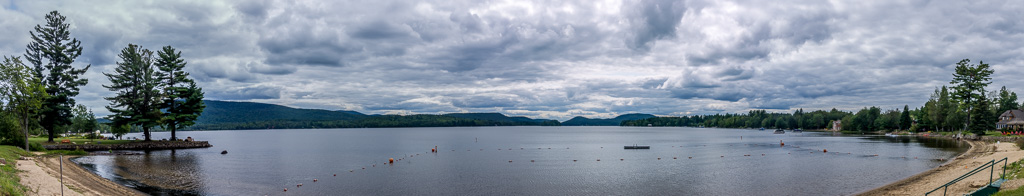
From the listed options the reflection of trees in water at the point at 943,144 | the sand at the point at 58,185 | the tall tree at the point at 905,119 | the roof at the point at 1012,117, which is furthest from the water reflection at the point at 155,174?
the tall tree at the point at 905,119

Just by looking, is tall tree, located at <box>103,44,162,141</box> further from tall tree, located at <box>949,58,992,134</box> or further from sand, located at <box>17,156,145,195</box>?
tall tree, located at <box>949,58,992,134</box>

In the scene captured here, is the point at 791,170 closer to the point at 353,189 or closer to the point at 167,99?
the point at 353,189

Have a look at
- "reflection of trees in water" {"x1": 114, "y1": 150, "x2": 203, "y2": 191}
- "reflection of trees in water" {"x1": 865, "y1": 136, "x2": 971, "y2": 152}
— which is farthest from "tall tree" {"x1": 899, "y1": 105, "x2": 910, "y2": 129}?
"reflection of trees in water" {"x1": 114, "y1": 150, "x2": 203, "y2": 191}

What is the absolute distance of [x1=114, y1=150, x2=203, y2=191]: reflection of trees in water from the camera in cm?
3147

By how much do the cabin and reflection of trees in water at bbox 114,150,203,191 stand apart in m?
125

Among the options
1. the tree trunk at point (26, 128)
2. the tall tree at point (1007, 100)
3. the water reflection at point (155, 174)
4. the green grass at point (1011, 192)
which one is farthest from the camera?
the tall tree at point (1007, 100)

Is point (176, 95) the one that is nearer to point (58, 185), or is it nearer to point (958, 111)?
point (58, 185)

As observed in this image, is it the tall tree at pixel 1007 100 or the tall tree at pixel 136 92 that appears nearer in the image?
the tall tree at pixel 136 92

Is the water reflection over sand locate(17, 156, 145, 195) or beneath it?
beneath

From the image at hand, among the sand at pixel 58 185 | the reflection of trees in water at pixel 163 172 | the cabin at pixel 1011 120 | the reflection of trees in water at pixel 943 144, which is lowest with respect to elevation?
the reflection of trees in water at pixel 943 144

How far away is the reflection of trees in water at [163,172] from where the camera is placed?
103 ft

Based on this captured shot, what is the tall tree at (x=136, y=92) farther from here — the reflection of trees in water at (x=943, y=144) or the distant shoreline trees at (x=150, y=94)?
the reflection of trees in water at (x=943, y=144)

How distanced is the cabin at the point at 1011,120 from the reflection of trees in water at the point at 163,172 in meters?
125

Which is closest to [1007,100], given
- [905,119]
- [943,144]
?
[905,119]
